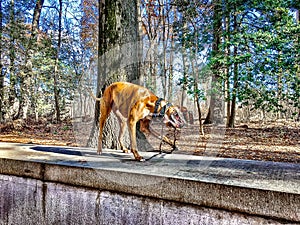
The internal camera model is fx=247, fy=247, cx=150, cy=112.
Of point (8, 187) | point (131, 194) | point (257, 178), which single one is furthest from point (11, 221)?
point (257, 178)

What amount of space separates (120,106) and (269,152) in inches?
156

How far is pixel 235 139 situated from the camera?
235 inches

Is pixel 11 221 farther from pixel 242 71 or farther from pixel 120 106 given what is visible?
pixel 242 71

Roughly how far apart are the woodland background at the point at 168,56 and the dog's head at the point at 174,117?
0.15 feet

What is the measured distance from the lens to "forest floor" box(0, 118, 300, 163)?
1.75 m

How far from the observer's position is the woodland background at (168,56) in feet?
5.60

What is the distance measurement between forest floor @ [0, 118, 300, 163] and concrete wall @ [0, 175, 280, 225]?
1.49 feet

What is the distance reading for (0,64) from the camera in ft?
24.1

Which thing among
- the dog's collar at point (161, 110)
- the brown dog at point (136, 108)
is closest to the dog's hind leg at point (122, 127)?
the brown dog at point (136, 108)

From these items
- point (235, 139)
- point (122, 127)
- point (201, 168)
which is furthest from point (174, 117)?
point (235, 139)

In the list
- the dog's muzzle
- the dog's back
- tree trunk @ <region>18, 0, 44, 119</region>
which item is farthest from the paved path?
tree trunk @ <region>18, 0, 44, 119</region>

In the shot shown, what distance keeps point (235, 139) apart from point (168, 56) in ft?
16.2

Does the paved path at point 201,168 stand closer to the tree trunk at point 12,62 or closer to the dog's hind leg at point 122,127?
the dog's hind leg at point 122,127

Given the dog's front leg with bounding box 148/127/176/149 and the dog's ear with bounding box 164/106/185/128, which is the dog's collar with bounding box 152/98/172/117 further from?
the dog's front leg with bounding box 148/127/176/149
